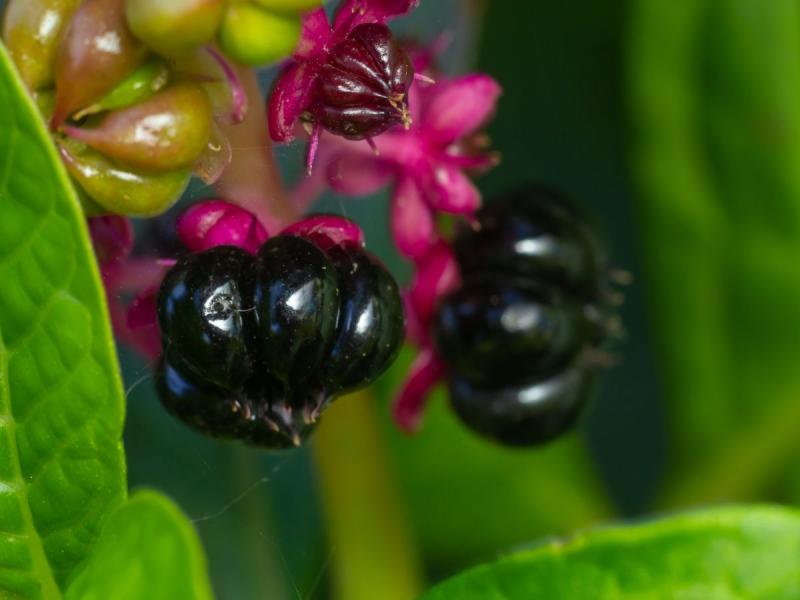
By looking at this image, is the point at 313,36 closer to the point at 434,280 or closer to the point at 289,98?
the point at 289,98

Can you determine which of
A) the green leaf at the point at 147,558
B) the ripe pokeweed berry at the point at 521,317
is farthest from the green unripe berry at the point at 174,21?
the ripe pokeweed berry at the point at 521,317

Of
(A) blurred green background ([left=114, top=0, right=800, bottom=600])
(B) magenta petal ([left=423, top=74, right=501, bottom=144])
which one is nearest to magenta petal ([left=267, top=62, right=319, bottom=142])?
(B) magenta petal ([left=423, top=74, right=501, bottom=144])

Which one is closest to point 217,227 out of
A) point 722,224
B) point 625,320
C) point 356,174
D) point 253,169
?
point 253,169

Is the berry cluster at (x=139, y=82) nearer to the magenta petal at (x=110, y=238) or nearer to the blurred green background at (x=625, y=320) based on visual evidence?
the magenta petal at (x=110, y=238)

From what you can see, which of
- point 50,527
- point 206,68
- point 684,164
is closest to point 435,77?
point 206,68

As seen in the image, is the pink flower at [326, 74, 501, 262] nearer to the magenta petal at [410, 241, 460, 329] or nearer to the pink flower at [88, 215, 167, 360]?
the magenta petal at [410, 241, 460, 329]
